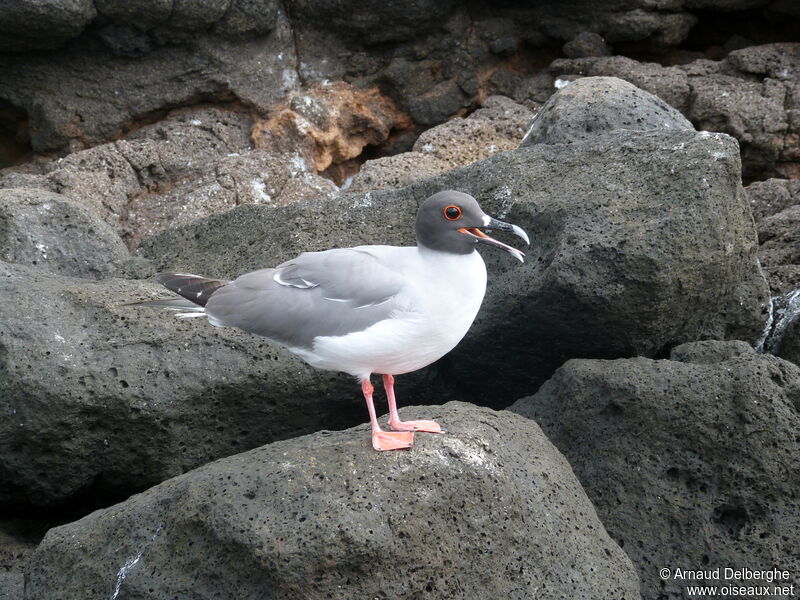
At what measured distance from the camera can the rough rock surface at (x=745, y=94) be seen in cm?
957

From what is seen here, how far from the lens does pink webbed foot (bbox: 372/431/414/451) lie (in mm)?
4445

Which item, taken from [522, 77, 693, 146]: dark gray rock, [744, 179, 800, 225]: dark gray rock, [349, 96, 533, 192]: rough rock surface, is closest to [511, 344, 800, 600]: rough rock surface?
[522, 77, 693, 146]: dark gray rock

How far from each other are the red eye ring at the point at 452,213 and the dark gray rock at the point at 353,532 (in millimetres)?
1001

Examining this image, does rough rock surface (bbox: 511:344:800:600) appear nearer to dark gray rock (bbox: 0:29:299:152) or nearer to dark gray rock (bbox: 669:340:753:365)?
dark gray rock (bbox: 669:340:753:365)

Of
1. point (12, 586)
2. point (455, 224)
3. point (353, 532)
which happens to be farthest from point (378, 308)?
point (12, 586)

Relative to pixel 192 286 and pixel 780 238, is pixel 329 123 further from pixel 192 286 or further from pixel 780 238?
pixel 192 286

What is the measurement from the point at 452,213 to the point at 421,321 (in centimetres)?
54

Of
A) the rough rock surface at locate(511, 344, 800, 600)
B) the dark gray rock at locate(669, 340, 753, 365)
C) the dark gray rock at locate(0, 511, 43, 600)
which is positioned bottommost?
the dark gray rock at locate(0, 511, 43, 600)

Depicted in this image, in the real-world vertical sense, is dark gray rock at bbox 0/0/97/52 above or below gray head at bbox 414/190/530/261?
above

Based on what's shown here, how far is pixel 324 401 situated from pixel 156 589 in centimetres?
207

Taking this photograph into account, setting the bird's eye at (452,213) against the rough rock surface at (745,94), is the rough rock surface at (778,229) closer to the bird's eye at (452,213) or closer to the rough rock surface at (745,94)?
the rough rock surface at (745,94)

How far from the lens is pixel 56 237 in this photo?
22.6 feet

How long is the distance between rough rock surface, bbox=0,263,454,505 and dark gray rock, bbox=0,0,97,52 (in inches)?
142

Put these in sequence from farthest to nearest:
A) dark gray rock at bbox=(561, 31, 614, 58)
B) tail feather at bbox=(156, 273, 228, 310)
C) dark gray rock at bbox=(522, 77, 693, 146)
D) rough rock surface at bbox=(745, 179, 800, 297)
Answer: dark gray rock at bbox=(561, 31, 614, 58) → rough rock surface at bbox=(745, 179, 800, 297) → dark gray rock at bbox=(522, 77, 693, 146) → tail feather at bbox=(156, 273, 228, 310)
